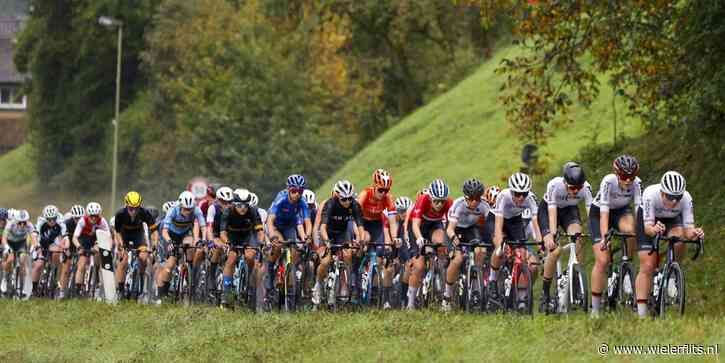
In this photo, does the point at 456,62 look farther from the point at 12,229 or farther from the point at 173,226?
the point at 173,226

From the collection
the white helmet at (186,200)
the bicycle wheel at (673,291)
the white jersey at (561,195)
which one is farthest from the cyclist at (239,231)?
the bicycle wheel at (673,291)

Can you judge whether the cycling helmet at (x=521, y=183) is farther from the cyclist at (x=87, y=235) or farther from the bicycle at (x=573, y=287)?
the cyclist at (x=87, y=235)

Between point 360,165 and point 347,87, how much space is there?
57.3 ft

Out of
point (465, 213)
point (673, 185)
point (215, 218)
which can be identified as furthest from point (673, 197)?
point (215, 218)

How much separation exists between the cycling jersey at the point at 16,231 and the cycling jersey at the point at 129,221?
23.4 ft

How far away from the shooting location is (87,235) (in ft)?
95.6

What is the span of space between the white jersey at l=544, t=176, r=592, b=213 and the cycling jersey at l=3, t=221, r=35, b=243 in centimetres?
1686

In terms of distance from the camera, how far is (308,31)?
69688mm

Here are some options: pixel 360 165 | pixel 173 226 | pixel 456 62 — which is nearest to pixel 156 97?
pixel 456 62

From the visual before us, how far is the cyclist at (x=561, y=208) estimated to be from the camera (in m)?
18.4

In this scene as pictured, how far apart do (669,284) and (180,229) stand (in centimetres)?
1109

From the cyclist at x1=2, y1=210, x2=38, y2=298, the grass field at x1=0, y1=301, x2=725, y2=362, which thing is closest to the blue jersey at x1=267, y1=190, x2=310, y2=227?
the grass field at x1=0, y1=301, x2=725, y2=362

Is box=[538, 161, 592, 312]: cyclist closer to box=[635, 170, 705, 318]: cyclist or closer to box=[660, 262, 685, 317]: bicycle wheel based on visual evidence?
box=[635, 170, 705, 318]: cyclist

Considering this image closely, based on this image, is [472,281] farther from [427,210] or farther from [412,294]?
Answer: [427,210]
